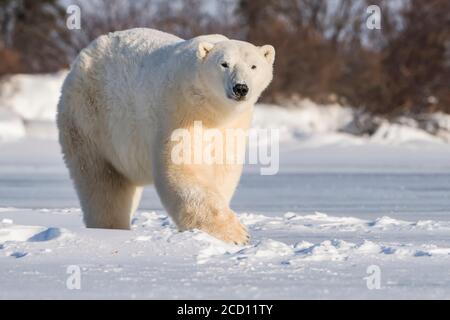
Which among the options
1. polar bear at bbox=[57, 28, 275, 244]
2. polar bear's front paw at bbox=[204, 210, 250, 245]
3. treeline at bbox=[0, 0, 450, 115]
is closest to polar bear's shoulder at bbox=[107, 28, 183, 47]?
polar bear at bbox=[57, 28, 275, 244]

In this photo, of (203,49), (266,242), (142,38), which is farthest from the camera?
(142,38)

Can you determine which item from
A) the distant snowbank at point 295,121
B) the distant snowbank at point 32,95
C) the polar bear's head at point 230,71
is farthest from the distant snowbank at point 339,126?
the polar bear's head at point 230,71

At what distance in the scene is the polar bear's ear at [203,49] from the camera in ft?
16.0

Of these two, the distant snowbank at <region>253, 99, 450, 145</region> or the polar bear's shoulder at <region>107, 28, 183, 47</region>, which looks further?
the distant snowbank at <region>253, 99, 450, 145</region>

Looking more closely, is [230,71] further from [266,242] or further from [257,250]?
[257,250]

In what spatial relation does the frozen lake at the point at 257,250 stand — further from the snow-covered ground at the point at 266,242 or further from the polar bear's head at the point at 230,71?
the polar bear's head at the point at 230,71

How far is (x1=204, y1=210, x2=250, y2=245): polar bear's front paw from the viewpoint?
456cm

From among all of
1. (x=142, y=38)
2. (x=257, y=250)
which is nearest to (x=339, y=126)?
(x=142, y=38)

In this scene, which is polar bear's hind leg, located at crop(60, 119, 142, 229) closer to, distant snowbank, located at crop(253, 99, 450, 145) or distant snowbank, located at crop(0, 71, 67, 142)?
distant snowbank, located at crop(253, 99, 450, 145)

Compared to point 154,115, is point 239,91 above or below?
above

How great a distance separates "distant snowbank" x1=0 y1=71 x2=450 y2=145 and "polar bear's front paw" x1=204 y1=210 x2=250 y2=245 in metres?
10.3

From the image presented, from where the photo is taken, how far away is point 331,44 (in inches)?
923

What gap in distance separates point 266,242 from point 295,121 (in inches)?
615

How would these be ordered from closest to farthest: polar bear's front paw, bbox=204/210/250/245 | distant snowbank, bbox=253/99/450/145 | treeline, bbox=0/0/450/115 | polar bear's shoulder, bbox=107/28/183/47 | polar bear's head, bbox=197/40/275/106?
polar bear's front paw, bbox=204/210/250/245 < polar bear's head, bbox=197/40/275/106 < polar bear's shoulder, bbox=107/28/183/47 < distant snowbank, bbox=253/99/450/145 < treeline, bbox=0/0/450/115
